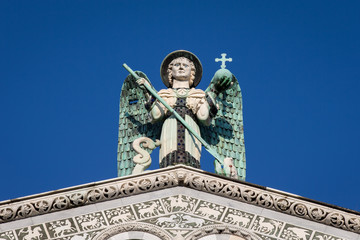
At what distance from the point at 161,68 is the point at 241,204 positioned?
561cm

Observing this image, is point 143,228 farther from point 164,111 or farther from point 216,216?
point 164,111

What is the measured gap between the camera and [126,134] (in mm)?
25500

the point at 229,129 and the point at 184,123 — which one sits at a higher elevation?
the point at 229,129

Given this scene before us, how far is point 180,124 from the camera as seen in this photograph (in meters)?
24.4

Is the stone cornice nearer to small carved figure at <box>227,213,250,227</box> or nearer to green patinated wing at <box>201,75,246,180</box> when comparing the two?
small carved figure at <box>227,213,250,227</box>

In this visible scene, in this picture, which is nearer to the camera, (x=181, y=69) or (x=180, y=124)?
(x=180, y=124)

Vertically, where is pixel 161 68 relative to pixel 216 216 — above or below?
above

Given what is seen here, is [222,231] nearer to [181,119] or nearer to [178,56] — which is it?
[181,119]

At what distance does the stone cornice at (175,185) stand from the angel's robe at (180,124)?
7.00 ft

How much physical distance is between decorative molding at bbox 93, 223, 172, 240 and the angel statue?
9.51 ft

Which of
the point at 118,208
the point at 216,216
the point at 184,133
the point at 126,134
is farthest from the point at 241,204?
the point at 126,134

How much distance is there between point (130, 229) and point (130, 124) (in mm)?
5345

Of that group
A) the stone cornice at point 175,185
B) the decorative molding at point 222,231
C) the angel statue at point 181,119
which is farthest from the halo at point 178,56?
the decorative molding at point 222,231

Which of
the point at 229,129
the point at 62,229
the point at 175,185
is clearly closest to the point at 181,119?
the point at 229,129
